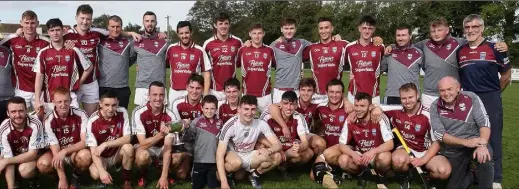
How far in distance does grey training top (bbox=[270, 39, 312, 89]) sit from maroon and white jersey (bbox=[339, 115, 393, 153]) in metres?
1.55


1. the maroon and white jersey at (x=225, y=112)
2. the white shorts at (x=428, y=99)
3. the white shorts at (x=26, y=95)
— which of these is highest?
the white shorts at (x=26, y=95)

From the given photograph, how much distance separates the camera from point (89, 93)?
643 cm

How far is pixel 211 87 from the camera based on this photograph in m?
6.92

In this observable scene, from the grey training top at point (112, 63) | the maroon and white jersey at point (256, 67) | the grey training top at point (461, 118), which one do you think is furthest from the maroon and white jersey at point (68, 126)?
the grey training top at point (461, 118)

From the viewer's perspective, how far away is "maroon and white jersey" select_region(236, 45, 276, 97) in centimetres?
682

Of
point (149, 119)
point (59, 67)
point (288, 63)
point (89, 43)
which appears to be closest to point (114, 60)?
point (89, 43)

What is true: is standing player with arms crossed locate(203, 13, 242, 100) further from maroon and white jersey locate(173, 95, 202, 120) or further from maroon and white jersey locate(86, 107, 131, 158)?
maroon and white jersey locate(86, 107, 131, 158)

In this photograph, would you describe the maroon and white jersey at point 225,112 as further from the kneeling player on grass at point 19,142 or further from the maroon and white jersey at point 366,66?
the kneeling player on grass at point 19,142

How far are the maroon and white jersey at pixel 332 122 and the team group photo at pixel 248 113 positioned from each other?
0.06 ft

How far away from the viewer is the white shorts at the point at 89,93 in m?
6.38

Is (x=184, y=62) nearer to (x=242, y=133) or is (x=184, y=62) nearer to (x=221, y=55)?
(x=221, y=55)

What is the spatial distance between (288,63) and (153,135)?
234cm

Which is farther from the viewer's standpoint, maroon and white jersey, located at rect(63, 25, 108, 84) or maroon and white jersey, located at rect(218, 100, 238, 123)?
maroon and white jersey, located at rect(63, 25, 108, 84)

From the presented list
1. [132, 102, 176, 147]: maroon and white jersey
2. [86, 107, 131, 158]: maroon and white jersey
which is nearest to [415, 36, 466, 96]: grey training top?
[132, 102, 176, 147]: maroon and white jersey
